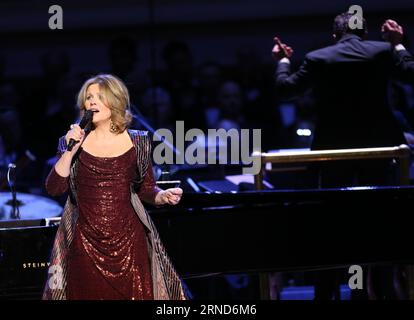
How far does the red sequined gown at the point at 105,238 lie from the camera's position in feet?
11.5

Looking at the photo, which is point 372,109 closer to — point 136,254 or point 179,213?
point 179,213

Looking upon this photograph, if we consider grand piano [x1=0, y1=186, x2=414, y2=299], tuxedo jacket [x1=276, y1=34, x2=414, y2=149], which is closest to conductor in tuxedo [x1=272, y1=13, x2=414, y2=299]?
tuxedo jacket [x1=276, y1=34, x2=414, y2=149]

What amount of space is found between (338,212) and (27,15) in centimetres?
418

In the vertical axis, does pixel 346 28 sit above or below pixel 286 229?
above

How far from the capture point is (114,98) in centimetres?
359

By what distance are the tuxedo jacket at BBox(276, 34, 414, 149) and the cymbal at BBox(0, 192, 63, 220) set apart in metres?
1.39

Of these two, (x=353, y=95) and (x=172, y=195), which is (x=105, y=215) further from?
(x=353, y=95)

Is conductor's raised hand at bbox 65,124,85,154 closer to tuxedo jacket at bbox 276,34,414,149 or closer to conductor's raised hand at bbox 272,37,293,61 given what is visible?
tuxedo jacket at bbox 276,34,414,149

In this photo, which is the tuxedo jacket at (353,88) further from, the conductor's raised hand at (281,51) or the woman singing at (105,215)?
the woman singing at (105,215)

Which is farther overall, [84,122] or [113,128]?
[113,128]

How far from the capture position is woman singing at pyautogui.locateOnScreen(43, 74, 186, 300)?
3.52 metres

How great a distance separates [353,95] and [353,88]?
0.12 ft

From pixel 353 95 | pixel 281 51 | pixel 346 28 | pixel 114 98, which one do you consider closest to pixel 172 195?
pixel 114 98

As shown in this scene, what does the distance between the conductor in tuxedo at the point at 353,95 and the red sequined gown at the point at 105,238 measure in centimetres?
147
